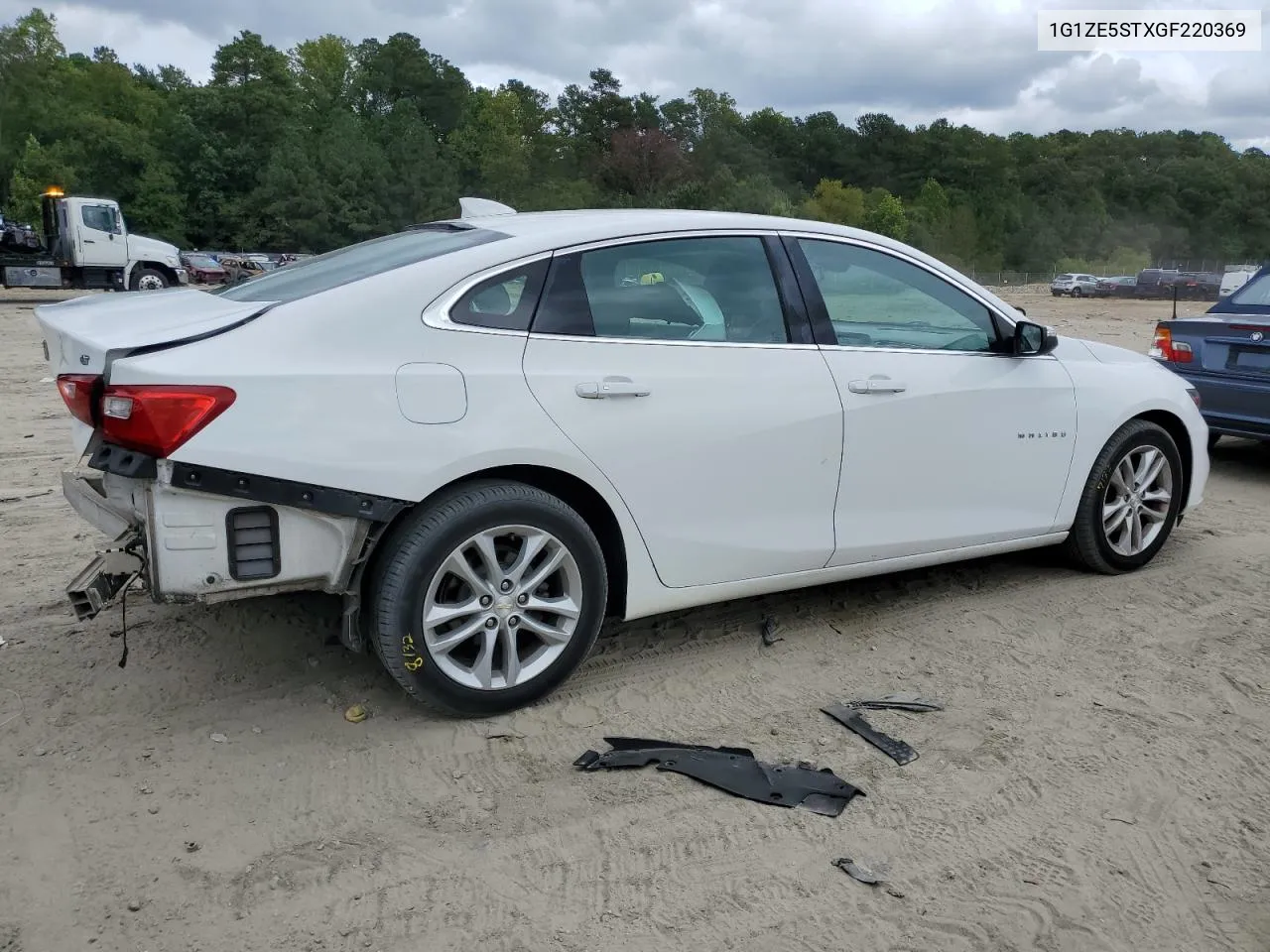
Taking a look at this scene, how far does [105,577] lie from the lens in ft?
10.8

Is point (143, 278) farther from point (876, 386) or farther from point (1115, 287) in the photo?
point (1115, 287)

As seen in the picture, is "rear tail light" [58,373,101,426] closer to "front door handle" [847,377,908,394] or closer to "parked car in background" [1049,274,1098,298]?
"front door handle" [847,377,908,394]

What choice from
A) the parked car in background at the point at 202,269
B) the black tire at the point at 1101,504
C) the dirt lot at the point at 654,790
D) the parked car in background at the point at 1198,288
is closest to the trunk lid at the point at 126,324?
the dirt lot at the point at 654,790

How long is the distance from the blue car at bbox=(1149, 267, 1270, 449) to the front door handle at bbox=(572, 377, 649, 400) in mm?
4929

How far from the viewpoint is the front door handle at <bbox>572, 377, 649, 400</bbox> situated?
11.6ft

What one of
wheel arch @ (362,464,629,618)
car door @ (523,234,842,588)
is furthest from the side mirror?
wheel arch @ (362,464,629,618)

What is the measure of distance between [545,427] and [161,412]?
1.11 meters

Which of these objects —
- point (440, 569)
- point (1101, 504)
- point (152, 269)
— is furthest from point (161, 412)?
point (152, 269)

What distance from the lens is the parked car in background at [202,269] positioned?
41562 millimetres

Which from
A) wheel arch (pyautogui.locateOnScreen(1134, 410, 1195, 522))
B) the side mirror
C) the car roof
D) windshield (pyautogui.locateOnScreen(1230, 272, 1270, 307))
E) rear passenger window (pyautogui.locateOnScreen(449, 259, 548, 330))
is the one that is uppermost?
the car roof

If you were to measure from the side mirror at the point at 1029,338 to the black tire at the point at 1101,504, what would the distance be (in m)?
0.71

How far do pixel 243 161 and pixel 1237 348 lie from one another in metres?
69.5

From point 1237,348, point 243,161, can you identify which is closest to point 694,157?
point 243,161

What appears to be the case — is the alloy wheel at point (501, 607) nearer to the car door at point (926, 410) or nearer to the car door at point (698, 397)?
the car door at point (698, 397)
